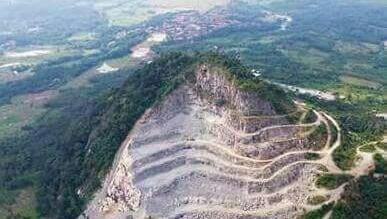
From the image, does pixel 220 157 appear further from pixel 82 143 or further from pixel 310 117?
pixel 82 143

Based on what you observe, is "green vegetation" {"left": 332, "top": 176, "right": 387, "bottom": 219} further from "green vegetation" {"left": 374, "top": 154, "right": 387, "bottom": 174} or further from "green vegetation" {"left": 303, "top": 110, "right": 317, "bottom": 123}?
"green vegetation" {"left": 303, "top": 110, "right": 317, "bottom": 123}

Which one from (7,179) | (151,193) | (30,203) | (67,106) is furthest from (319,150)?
(67,106)

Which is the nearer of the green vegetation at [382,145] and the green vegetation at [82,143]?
the green vegetation at [382,145]

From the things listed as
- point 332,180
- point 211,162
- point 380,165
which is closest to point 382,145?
point 380,165

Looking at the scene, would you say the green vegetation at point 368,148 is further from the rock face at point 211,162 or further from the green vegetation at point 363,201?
the rock face at point 211,162

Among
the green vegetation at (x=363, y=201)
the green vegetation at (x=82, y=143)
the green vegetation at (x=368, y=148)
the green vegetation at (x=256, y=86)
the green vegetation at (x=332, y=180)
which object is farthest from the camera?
the green vegetation at (x=82, y=143)

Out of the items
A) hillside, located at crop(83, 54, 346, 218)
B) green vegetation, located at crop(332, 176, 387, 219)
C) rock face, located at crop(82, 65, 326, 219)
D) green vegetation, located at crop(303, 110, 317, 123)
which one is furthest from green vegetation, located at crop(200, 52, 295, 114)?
green vegetation, located at crop(332, 176, 387, 219)

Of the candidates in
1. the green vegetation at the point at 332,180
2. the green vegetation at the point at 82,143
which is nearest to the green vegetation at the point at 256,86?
the green vegetation at the point at 82,143
